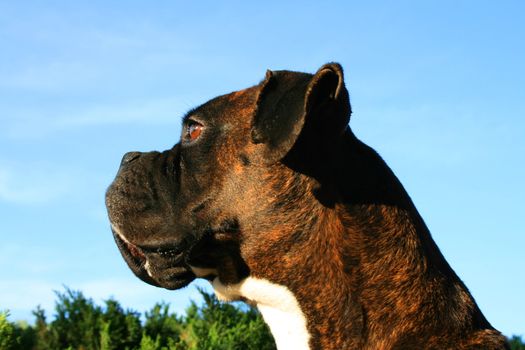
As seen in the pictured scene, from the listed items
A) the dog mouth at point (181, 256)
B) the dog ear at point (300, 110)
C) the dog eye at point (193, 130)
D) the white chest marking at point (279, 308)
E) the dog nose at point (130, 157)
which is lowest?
the white chest marking at point (279, 308)

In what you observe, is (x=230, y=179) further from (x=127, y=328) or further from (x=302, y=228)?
(x=127, y=328)

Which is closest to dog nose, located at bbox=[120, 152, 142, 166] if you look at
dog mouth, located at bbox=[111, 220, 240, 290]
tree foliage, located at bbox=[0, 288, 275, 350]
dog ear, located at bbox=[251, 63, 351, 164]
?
dog mouth, located at bbox=[111, 220, 240, 290]

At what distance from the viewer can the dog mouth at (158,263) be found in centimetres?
532

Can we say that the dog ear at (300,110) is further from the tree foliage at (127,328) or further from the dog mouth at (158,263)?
the tree foliage at (127,328)

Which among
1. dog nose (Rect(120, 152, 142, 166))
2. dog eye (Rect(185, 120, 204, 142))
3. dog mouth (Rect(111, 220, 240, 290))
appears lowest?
dog mouth (Rect(111, 220, 240, 290))

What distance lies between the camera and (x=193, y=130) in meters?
5.42

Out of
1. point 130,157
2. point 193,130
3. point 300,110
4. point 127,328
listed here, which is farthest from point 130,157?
point 127,328

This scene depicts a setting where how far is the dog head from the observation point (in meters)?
4.70

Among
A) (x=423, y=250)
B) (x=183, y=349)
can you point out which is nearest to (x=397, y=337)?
(x=423, y=250)

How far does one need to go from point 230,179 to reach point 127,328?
5.11 m

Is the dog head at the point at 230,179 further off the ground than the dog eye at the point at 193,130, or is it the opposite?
the dog eye at the point at 193,130

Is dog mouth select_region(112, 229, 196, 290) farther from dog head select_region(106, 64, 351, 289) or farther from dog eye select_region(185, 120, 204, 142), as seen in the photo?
dog eye select_region(185, 120, 204, 142)

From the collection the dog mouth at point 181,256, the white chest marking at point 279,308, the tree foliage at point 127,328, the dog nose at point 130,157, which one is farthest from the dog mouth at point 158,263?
the tree foliage at point 127,328

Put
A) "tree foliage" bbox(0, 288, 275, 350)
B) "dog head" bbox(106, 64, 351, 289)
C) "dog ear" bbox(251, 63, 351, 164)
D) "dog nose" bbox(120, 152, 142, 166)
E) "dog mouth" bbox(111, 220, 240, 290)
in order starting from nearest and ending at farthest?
1. "dog ear" bbox(251, 63, 351, 164)
2. "dog head" bbox(106, 64, 351, 289)
3. "dog mouth" bbox(111, 220, 240, 290)
4. "dog nose" bbox(120, 152, 142, 166)
5. "tree foliage" bbox(0, 288, 275, 350)
